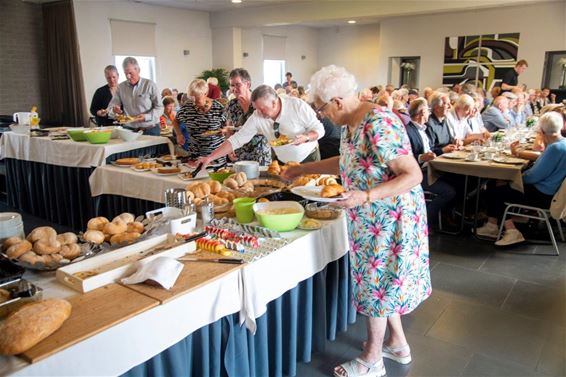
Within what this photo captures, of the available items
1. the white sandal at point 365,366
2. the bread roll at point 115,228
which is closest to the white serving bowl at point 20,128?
the bread roll at point 115,228

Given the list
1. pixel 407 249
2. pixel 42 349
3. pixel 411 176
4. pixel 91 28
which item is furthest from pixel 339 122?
pixel 91 28

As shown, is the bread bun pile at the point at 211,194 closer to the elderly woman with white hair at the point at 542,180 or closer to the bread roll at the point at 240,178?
the bread roll at the point at 240,178

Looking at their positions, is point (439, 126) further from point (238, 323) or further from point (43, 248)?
point (43, 248)

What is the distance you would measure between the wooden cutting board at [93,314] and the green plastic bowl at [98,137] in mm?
2688

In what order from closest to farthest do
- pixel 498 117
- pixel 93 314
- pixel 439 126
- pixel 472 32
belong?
1. pixel 93 314
2. pixel 439 126
3. pixel 498 117
4. pixel 472 32

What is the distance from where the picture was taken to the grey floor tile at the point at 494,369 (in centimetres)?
199

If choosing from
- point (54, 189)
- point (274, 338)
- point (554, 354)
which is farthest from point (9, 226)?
point (54, 189)

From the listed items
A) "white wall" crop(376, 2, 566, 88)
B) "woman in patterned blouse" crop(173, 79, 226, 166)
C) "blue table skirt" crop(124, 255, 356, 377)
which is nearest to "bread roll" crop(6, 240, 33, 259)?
"blue table skirt" crop(124, 255, 356, 377)

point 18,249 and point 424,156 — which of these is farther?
point 424,156

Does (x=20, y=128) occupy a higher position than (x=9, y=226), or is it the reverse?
(x=20, y=128)

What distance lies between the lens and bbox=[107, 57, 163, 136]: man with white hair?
14.9 feet

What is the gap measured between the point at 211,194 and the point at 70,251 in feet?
2.70

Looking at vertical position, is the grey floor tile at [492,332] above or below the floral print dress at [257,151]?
below

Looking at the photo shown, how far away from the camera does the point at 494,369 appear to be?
6.64 feet
